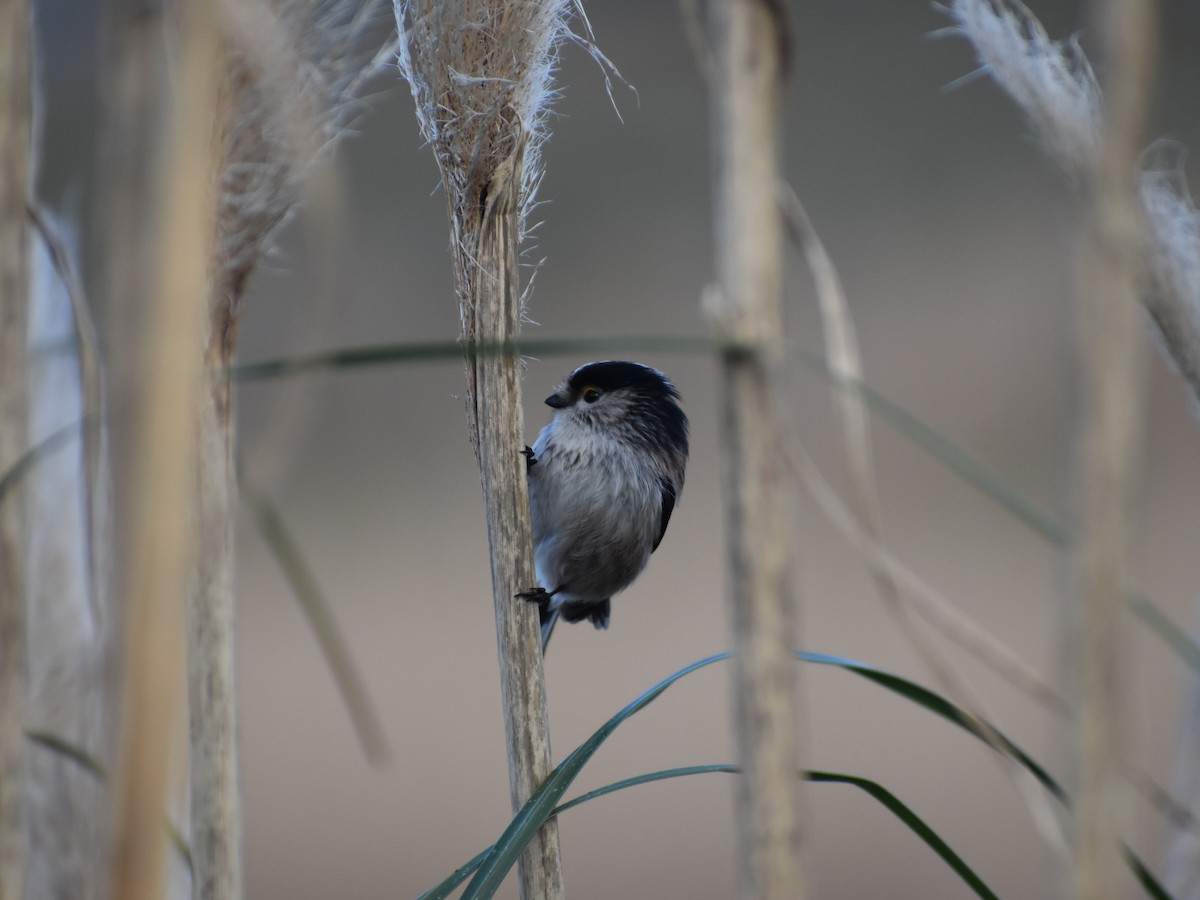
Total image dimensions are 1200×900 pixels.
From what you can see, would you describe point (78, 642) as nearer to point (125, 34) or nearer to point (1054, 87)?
point (125, 34)

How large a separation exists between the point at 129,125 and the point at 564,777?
0.36 metres

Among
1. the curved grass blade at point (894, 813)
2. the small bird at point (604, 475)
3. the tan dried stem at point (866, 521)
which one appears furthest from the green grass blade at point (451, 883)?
the small bird at point (604, 475)

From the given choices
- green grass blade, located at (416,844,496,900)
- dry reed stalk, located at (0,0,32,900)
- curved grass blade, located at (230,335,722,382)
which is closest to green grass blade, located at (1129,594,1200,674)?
curved grass blade, located at (230,335,722,382)

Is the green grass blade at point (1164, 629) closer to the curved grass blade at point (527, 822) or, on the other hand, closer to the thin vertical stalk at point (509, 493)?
→ the curved grass blade at point (527, 822)

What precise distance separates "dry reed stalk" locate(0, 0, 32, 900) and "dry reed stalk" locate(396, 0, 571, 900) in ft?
A: 0.82

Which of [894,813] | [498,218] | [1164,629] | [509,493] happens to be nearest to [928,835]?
[894,813]

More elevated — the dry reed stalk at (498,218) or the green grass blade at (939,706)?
the dry reed stalk at (498,218)

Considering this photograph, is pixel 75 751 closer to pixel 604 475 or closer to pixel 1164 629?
pixel 1164 629

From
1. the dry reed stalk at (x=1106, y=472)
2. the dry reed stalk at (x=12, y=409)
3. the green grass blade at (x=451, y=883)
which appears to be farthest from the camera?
the green grass blade at (x=451, y=883)

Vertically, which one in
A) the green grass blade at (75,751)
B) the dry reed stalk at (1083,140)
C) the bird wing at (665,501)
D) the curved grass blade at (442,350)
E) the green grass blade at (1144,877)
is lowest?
the green grass blade at (1144,877)

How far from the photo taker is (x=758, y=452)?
36 centimetres

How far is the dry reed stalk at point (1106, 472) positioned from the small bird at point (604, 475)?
3.40 ft

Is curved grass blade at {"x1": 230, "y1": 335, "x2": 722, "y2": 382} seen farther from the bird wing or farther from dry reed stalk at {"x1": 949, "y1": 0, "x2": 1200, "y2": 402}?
the bird wing

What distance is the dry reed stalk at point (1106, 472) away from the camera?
31 cm
